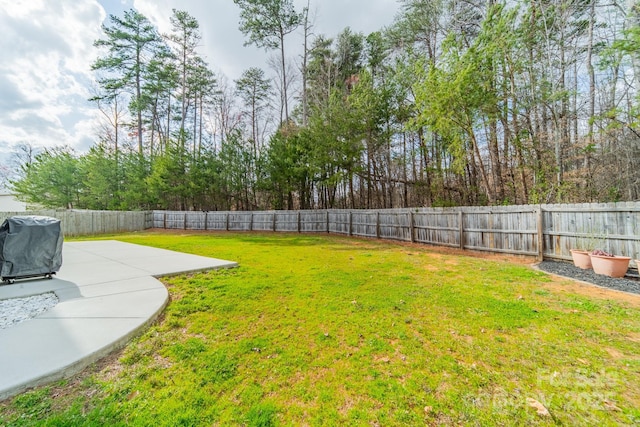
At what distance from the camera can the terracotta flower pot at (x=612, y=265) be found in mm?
4371

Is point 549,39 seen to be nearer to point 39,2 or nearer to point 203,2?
point 39,2

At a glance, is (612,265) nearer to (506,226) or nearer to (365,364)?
(506,226)

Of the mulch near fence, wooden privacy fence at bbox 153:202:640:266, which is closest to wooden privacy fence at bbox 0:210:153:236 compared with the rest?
wooden privacy fence at bbox 153:202:640:266

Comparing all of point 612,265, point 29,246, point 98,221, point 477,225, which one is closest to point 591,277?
point 612,265

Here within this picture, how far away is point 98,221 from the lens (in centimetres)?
1535

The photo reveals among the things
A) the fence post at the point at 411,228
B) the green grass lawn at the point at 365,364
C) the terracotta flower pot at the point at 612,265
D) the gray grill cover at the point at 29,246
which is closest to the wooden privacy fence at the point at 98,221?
the gray grill cover at the point at 29,246

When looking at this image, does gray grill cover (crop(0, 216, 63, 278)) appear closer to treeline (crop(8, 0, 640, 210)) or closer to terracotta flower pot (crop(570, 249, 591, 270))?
terracotta flower pot (crop(570, 249, 591, 270))

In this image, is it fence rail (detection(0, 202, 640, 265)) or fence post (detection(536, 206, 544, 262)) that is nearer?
fence rail (detection(0, 202, 640, 265))

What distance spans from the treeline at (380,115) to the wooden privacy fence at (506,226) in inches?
78.3

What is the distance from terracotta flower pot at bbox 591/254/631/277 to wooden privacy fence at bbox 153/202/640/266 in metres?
0.43

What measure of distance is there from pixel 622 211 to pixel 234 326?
22.9 feet

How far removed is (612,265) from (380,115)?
1028 centimetres

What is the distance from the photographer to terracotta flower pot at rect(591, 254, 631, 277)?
4.37m

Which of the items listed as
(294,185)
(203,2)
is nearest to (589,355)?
(294,185)
